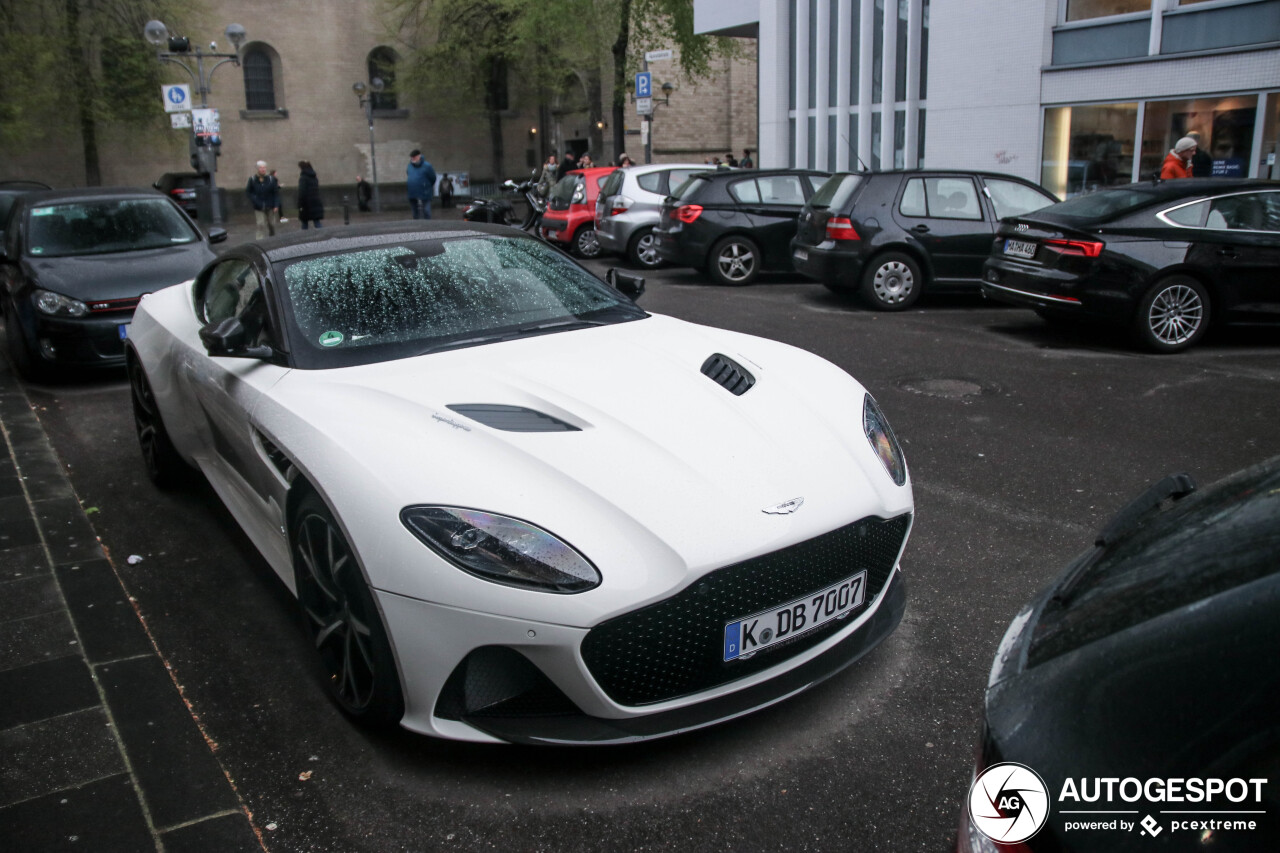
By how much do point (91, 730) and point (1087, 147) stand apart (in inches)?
671

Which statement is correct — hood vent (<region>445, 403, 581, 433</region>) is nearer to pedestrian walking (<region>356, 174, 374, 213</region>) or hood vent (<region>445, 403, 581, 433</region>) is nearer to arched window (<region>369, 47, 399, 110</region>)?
pedestrian walking (<region>356, 174, 374, 213</region>)

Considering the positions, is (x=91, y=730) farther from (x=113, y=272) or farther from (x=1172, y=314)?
(x=1172, y=314)

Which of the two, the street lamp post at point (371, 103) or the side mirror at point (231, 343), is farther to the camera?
the street lamp post at point (371, 103)

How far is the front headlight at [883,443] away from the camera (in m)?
3.39

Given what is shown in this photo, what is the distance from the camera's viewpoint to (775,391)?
3.56 meters

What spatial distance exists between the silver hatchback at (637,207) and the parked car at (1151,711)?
14098mm

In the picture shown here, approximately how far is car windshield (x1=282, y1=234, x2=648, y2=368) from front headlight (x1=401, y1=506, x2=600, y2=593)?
1203mm

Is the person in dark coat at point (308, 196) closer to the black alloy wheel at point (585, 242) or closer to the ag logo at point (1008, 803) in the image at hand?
the black alloy wheel at point (585, 242)

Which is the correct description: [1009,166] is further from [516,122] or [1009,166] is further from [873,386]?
[516,122]

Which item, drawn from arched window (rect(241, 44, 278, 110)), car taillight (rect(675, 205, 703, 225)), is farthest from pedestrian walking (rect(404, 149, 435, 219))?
arched window (rect(241, 44, 278, 110))

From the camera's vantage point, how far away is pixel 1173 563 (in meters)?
1.71

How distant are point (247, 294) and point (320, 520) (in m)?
1.63

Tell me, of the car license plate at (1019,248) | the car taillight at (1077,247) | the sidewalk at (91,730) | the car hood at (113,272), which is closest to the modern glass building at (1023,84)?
the car license plate at (1019,248)

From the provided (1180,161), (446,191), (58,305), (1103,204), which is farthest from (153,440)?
(446,191)
